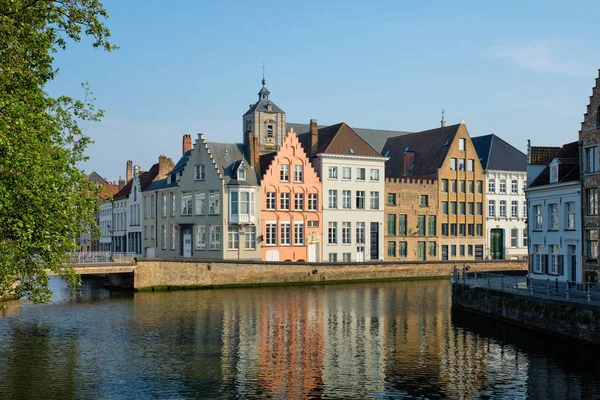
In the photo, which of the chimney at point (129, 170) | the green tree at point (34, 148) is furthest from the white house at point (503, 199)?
the green tree at point (34, 148)

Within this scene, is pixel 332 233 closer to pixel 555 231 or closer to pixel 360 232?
pixel 360 232

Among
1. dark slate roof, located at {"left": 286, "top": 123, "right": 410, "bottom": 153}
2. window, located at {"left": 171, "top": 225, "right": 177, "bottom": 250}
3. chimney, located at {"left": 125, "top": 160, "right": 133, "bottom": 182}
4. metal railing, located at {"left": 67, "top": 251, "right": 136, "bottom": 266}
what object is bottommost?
metal railing, located at {"left": 67, "top": 251, "right": 136, "bottom": 266}

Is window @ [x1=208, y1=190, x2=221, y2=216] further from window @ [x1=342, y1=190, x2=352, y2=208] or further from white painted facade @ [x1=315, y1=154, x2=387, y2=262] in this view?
window @ [x1=342, y1=190, x2=352, y2=208]

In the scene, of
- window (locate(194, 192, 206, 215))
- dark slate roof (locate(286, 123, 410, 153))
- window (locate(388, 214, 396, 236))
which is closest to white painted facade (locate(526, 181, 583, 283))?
window (locate(388, 214, 396, 236))

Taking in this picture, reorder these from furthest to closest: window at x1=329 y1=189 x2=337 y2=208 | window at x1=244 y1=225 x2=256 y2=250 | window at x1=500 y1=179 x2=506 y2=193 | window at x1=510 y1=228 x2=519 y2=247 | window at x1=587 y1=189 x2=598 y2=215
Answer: window at x1=510 y1=228 x2=519 y2=247 < window at x1=500 y1=179 x2=506 y2=193 < window at x1=329 y1=189 x2=337 y2=208 < window at x1=244 y1=225 x2=256 y2=250 < window at x1=587 y1=189 x2=598 y2=215

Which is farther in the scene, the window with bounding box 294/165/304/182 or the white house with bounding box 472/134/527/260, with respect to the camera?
the white house with bounding box 472/134/527/260

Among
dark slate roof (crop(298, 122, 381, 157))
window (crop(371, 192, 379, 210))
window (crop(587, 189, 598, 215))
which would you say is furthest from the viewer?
window (crop(371, 192, 379, 210))

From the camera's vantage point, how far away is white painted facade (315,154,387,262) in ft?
240

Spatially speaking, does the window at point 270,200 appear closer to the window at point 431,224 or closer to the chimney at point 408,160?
the window at point 431,224

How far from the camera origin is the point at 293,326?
37875 millimetres

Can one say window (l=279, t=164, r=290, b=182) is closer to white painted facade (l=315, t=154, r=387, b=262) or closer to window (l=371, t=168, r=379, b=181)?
white painted facade (l=315, t=154, r=387, b=262)

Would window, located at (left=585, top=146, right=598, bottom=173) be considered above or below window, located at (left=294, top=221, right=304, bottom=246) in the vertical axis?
above

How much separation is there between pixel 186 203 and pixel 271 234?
370 inches

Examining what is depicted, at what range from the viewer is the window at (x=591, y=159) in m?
39.3
